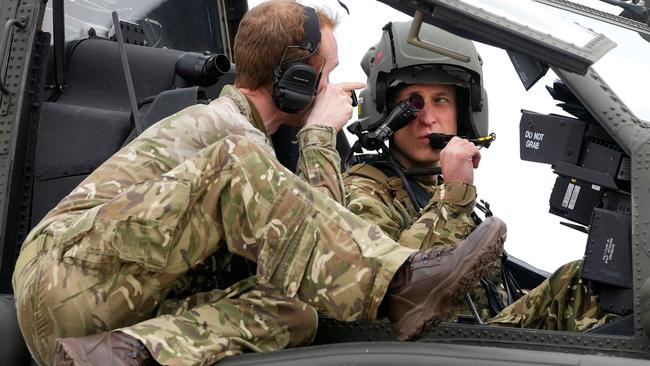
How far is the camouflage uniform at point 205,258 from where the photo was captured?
288 cm

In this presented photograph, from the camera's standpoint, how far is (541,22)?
2934mm

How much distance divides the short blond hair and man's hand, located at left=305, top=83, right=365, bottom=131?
114mm

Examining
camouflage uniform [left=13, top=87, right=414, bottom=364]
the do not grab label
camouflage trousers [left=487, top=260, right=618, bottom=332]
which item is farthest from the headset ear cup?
camouflage trousers [left=487, top=260, right=618, bottom=332]

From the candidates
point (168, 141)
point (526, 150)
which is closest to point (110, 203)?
point (168, 141)

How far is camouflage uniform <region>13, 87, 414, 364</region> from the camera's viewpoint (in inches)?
113

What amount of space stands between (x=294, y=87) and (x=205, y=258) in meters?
0.59

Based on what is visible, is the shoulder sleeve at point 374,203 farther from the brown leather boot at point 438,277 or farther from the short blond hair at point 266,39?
the brown leather boot at point 438,277

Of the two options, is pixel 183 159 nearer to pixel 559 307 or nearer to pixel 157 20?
pixel 559 307

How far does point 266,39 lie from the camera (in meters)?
3.41

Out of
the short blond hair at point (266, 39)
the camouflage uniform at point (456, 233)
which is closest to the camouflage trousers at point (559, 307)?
the camouflage uniform at point (456, 233)

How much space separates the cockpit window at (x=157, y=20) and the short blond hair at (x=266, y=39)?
37.9 inches

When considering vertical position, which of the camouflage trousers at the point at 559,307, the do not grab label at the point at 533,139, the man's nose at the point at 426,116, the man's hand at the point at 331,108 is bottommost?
the camouflage trousers at the point at 559,307

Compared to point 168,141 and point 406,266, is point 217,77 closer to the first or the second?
point 168,141

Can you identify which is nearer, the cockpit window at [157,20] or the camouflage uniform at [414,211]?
the camouflage uniform at [414,211]
